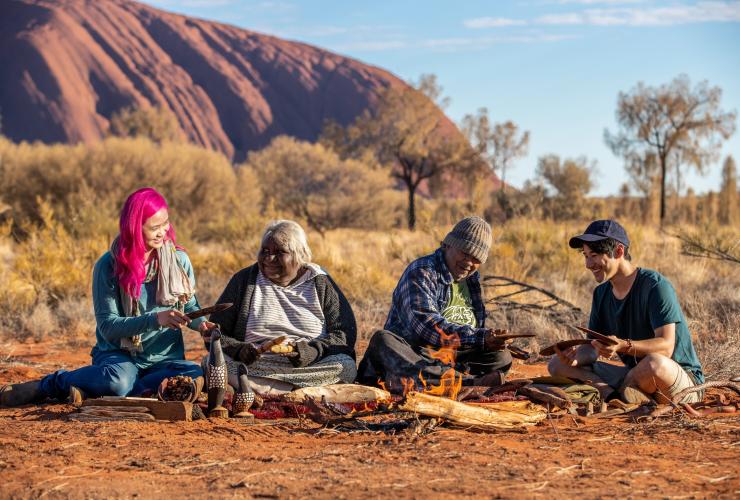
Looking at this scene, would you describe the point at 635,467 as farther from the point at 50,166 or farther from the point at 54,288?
the point at 50,166

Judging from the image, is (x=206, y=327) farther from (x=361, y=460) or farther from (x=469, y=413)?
(x=469, y=413)

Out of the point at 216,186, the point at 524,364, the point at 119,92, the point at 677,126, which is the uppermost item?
the point at 119,92

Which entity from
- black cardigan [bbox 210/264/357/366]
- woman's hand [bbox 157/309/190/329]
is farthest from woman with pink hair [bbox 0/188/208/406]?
black cardigan [bbox 210/264/357/366]

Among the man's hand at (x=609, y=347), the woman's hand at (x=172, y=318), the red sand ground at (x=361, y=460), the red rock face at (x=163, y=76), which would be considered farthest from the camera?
the red rock face at (x=163, y=76)

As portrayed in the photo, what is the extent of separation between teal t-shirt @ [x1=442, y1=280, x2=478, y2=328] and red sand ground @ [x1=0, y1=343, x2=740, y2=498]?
1.14 metres

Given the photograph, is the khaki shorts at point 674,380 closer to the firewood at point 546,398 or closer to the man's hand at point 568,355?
the man's hand at point 568,355

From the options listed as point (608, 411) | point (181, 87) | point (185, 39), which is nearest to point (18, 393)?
point (608, 411)

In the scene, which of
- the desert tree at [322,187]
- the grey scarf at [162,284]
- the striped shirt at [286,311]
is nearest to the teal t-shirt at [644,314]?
the striped shirt at [286,311]

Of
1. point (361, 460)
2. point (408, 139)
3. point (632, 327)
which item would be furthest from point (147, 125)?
point (361, 460)

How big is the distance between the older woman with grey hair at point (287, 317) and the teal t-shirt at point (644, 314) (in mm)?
1724

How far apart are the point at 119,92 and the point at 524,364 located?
80438 mm

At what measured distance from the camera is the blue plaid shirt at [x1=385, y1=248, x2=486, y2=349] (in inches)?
232

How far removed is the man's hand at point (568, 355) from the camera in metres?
5.56

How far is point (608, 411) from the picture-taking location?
17.8 feet
